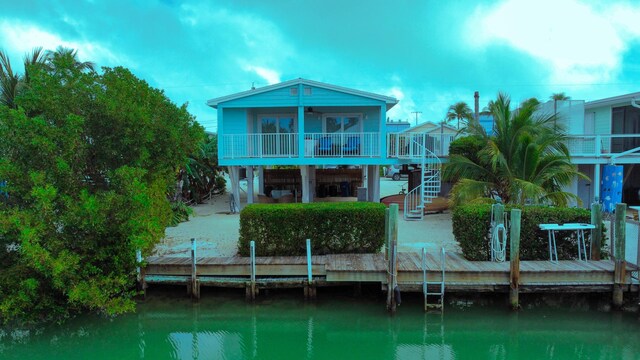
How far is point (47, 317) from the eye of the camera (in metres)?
7.21

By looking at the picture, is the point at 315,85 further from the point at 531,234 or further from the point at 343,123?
the point at 531,234

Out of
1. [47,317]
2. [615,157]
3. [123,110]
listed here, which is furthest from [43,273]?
[615,157]

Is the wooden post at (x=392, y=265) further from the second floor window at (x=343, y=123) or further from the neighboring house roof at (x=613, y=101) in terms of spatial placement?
the neighboring house roof at (x=613, y=101)

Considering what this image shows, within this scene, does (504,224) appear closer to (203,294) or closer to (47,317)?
(203,294)

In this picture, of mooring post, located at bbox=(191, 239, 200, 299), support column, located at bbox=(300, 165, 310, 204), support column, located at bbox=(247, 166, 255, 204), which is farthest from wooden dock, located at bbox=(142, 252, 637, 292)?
support column, located at bbox=(247, 166, 255, 204)

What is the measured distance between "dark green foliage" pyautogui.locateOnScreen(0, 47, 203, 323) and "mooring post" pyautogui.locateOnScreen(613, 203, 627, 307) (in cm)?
830

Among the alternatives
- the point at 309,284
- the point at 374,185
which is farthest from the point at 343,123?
the point at 309,284

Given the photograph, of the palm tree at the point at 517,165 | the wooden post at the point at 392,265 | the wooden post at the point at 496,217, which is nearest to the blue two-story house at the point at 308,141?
the palm tree at the point at 517,165

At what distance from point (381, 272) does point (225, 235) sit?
6.27m

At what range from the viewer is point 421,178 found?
53.8ft

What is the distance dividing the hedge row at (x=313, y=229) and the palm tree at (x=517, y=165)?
131 inches

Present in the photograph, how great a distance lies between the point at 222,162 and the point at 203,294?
8.71 metres

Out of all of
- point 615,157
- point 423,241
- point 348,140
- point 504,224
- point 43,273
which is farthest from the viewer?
point 348,140

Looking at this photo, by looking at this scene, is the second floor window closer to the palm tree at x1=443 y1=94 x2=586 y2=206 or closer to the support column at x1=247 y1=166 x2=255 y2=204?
the support column at x1=247 y1=166 x2=255 y2=204
